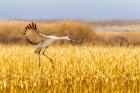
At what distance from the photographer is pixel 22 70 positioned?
4984mm

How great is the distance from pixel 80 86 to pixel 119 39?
6860mm

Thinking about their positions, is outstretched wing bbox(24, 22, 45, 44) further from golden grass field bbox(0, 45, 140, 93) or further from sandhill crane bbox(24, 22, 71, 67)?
golden grass field bbox(0, 45, 140, 93)

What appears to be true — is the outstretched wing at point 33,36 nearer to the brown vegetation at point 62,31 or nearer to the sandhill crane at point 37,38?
the sandhill crane at point 37,38

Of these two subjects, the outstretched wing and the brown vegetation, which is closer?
the outstretched wing

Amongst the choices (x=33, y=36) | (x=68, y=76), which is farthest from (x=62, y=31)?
(x=33, y=36)

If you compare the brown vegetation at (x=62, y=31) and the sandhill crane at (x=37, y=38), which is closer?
the sandhill crane at (x=37, y=38)

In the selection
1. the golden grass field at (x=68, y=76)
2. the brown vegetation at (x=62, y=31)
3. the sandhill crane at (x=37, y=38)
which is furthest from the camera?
the brown vegetation at (x=62, y=31)

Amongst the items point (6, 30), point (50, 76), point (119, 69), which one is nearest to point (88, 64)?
point (119, 69)

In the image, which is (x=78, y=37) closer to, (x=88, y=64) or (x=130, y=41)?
(x=130, y=41)

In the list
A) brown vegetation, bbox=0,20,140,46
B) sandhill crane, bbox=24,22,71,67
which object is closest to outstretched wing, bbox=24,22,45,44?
sandhill crane, bbox=24,22,71,67

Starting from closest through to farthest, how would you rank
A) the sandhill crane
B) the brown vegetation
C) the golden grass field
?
the sandhill crane < the golden grass field < the brown vegetation

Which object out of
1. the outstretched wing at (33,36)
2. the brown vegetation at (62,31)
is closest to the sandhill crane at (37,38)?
the outstretched wing at (33,36)

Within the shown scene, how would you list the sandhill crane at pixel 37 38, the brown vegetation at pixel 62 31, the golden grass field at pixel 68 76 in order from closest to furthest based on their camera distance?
1. the sandhill crane at pixel 37 38
2. the golden grass field at pixel 68 76
3. the brown vegetation at pixel 62 31

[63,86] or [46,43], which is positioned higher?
[46,43]
